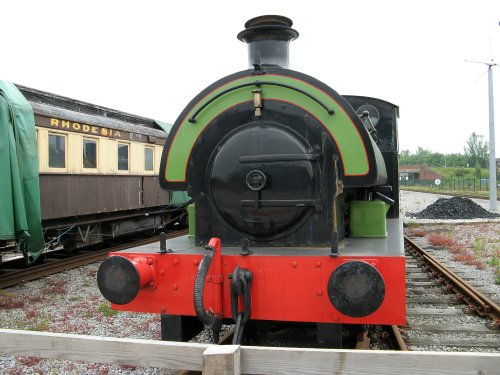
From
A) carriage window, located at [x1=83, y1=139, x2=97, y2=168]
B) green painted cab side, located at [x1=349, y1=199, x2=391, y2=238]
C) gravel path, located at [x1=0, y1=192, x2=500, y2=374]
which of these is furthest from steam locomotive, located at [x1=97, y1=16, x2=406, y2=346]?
carriage window, located at [x1=83, y1=139, x2=97, y2=168]

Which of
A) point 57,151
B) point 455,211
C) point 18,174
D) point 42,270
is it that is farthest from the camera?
point 455,211

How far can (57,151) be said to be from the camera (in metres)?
8.73

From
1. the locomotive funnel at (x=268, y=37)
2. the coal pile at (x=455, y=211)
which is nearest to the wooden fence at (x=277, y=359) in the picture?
the locomotive funnel at (x=268, y=37)

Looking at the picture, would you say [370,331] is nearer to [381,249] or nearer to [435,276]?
[381,249]

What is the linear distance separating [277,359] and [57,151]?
763 centimetres

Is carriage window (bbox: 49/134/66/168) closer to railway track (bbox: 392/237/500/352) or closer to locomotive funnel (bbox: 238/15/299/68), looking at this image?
locomotive funnel (bbox: 238/15/299/68)

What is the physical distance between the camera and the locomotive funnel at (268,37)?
13.1 feet

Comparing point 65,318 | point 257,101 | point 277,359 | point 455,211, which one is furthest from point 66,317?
point 455,211

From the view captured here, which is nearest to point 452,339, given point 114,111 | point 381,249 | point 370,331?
point 370,331

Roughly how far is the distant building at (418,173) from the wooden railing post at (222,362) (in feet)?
285

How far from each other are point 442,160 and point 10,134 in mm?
110697

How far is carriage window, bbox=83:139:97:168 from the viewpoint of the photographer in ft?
31.1

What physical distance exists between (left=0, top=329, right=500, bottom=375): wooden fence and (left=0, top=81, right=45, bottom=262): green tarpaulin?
193 inches

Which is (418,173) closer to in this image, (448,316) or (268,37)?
(448,316)
